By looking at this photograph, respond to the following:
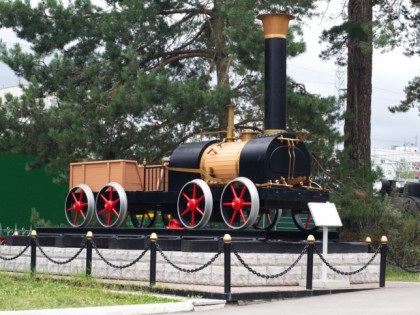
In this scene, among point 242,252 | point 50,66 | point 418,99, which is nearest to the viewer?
point 242,252

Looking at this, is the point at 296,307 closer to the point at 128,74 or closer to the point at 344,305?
the point at 344,305

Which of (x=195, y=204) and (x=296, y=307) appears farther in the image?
(x=195, y=204)

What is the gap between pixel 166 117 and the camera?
910 inches

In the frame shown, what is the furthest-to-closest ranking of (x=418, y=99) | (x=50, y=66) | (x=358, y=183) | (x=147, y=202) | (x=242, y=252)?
(x=418, y=99), (x=50, y=66), (x=358, y=183), (x=147, y=202), (x=242, y=252)

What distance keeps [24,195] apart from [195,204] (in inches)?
694

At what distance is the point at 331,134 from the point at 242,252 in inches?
329

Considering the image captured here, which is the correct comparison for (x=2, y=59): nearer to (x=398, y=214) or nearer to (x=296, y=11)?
(x=296, y=11)

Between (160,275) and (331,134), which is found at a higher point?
(331,134)

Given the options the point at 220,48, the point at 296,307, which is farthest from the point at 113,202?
the point at 220,48

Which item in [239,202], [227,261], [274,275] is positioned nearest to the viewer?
[227,261]

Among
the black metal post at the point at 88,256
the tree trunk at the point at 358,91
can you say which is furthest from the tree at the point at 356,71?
the black metal post at the point at 88,256

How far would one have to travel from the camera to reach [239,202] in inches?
626

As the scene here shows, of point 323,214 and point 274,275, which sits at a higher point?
point 323,214

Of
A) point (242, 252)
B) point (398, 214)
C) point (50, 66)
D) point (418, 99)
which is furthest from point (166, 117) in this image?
point (418, 99)
